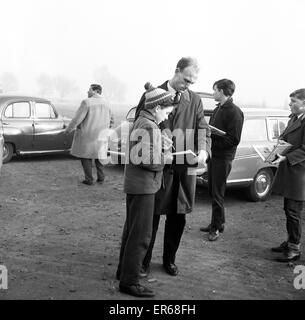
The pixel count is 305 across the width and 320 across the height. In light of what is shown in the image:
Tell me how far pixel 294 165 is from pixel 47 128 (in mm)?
7354

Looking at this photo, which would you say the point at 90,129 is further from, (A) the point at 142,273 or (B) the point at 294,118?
(A) the point at 142,273

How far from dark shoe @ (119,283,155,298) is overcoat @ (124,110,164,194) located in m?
0.84

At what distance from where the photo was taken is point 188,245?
539 centimetres

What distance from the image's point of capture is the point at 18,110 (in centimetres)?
1050

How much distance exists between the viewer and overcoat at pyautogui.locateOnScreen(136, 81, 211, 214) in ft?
13.6

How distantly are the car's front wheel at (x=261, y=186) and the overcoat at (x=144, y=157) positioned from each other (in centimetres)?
Answer: 417

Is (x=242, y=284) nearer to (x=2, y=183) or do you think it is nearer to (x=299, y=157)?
(x=299, y=157)

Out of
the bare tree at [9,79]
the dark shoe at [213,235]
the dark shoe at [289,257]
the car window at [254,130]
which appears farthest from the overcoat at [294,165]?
the bare tree at [9,79]

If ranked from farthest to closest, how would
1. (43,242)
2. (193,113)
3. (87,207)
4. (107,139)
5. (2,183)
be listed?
(107,139) < (2,183) < (87,207) < (43,242) < (193,113)

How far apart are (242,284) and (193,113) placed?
5.66 ft

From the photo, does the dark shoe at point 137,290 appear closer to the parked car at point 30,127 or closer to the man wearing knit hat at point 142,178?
the man wearing knit hat at point 142,178

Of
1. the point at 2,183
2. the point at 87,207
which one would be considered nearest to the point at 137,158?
the point at 87,207

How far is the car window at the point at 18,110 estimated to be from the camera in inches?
405

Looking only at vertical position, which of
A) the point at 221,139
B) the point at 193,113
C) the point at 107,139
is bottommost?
the point at 107,139
